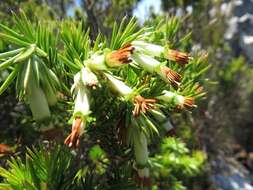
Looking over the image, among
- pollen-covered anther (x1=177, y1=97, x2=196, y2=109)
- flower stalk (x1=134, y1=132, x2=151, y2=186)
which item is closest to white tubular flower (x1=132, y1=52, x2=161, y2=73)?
pollen-covered anther (x1=177, y1=97, x2=196, y2=109)

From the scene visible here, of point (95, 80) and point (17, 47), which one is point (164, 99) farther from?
point (17, 47)

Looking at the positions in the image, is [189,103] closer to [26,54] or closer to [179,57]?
[179,57]

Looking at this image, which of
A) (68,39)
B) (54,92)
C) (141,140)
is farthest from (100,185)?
(68,39)

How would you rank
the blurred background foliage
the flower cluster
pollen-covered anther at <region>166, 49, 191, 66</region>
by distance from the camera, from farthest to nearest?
the blurred background foliage < pollen-covered anther at <region>166, 49, 191, 66</region> < the flower cluster

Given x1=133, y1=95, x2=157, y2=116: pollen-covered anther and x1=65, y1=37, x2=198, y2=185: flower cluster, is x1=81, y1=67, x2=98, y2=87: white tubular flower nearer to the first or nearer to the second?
x1=65, y1=37, x2=198, y2=185: flower cluster

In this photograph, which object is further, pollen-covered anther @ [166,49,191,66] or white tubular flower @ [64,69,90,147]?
pollen-covered anther @ [166,49,191,66]

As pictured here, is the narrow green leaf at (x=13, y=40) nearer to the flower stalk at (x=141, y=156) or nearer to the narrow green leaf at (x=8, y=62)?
the narrow green leaf at (x=8, y=62)

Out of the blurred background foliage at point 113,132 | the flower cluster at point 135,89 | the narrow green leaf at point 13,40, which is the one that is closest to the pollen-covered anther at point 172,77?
the flower cluster at point 135,89
